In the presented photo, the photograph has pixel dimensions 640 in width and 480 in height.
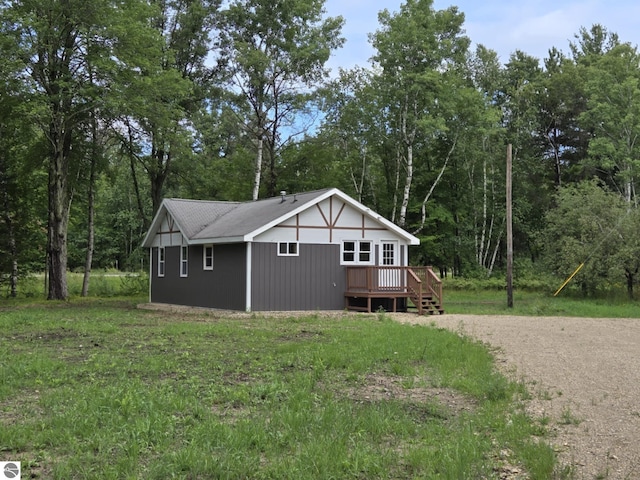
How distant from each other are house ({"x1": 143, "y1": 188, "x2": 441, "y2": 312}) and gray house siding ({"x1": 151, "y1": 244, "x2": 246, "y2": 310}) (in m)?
0.03

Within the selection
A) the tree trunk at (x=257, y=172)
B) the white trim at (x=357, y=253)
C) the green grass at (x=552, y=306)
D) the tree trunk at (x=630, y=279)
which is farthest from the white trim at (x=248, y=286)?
the tree trunk at (x=630, y=279)

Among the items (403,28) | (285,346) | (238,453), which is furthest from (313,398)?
(403,28)

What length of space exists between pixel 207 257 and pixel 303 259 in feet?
11.8

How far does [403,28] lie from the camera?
30.0 meters

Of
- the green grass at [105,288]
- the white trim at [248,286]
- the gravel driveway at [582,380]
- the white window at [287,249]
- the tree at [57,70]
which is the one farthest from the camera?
the green grass at [105,288]

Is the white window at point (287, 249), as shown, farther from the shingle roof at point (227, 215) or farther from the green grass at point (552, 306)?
the green grass at point (552, 306)

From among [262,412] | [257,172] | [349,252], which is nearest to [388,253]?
[349,252]

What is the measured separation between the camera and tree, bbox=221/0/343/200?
29.0m

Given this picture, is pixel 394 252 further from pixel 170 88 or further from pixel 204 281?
pixel 170 88

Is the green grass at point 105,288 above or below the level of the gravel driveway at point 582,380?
above

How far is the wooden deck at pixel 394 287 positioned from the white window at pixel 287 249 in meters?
1.89

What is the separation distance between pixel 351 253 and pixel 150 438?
15.5m

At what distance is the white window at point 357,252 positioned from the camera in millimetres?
20109

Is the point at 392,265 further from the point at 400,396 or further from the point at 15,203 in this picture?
the point at 15,203
